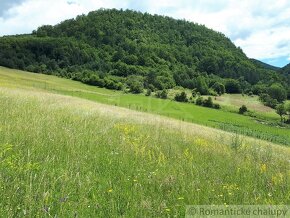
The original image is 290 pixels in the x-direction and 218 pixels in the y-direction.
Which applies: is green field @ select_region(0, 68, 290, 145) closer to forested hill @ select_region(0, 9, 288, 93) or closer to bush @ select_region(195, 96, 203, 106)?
bush @ select_region(195, 96, 203, 106)

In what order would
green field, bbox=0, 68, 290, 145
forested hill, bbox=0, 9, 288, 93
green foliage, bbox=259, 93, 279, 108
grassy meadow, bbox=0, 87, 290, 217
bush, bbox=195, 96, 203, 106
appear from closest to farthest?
grassy meadow, bbox=0, 87, 290, 217 < green field, bbox=0, 68, 290, 145 < bush, bbox=195, 96, 203, 106 < forested hill, bbox=0, 9, 288, 93 < green foliage, bbox=259, 93, 279, 108

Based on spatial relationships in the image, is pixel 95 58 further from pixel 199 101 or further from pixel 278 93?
pixel 278 93

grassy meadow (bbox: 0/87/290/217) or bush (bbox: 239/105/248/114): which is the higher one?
grassy meadow (bbox: 0/87/290/217)

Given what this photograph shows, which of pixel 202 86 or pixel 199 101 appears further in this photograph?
pixel 202 86

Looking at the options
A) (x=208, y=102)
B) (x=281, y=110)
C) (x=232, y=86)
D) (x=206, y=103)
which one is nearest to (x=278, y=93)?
(x=232, y=86)

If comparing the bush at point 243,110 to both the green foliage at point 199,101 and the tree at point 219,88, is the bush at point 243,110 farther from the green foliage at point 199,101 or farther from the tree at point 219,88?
the tree at point 219,88

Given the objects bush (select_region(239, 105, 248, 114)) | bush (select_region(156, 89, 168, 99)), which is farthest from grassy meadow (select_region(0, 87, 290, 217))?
bush (select_region(239, 105, 248, 114))

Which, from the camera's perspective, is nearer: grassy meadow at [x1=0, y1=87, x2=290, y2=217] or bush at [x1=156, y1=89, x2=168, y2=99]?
grassy meadow at [x1=0, y1=87, x2=290, y2=217]

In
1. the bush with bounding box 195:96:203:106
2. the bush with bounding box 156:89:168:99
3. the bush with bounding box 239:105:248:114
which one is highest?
the bush with bounding box 156:89:168:99

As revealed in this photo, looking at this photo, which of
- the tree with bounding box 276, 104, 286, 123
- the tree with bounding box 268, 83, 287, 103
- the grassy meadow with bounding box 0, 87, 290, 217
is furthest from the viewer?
the tree with bounding box 268, 83, 287, 103

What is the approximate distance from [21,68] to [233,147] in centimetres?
13027

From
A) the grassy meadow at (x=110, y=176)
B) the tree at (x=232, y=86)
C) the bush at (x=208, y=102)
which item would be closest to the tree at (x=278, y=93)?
the tree at (x=232, y=86)

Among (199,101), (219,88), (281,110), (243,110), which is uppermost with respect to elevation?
(219,88)

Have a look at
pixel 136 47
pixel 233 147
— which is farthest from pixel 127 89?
pixel 233 147
